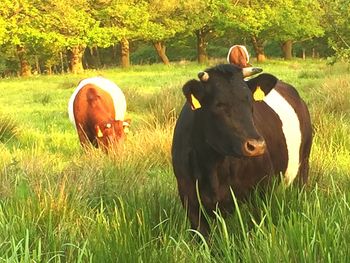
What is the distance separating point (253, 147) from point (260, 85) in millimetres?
771

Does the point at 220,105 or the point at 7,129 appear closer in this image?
the point at 220,105

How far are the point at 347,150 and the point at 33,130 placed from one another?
5953 millimetres

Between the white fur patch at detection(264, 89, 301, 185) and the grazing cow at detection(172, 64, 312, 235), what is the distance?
37cm

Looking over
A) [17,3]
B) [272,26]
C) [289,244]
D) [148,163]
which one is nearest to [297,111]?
[148,163]

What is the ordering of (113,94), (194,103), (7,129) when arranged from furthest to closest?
(7,129) < (113,94) < (194,103)

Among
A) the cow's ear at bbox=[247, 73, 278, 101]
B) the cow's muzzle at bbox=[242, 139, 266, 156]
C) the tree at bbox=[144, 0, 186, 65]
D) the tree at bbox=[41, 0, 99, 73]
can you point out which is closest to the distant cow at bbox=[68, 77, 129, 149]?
the cow's ear at bbox=[247, 73, 278, 101]

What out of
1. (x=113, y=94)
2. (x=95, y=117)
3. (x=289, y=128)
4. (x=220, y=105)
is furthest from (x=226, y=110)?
(x=113, y=94)

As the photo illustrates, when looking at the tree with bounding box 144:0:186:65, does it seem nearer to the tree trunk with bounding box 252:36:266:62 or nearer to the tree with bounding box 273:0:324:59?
the tree trunk with bounding box 252:36:266:62

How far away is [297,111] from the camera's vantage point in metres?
5.12

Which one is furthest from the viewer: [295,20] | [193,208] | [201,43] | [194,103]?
[201,43]

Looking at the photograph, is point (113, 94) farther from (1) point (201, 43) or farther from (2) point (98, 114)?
(1) point (201, 43)

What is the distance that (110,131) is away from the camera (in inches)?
316

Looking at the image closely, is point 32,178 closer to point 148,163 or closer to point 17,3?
point 148,163

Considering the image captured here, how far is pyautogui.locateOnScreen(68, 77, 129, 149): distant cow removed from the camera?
8055mm
